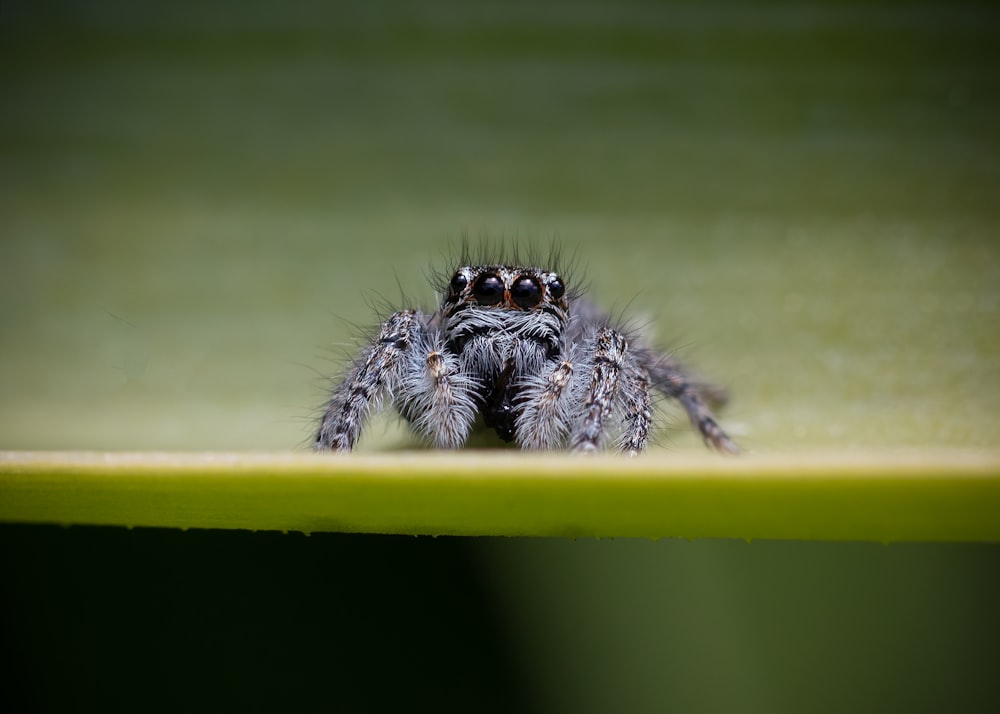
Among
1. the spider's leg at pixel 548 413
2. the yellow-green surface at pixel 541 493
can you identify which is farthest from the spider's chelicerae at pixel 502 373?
the yellow-green surface at pixel 541 493

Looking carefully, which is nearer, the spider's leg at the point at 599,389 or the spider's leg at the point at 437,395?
the spider's leg at the point at 599,389

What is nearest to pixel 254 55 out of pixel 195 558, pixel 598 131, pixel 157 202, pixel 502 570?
pixel 157 202

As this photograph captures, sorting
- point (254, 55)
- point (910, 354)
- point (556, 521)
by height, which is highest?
point (254, 55)

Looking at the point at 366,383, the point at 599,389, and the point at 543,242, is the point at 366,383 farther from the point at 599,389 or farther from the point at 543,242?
the point at 543,242

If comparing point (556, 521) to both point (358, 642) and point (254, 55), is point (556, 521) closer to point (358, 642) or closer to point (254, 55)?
point (358, 642)

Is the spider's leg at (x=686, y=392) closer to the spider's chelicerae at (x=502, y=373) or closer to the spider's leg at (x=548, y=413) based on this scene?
the spider's chelicerae at (x=502, y=373)

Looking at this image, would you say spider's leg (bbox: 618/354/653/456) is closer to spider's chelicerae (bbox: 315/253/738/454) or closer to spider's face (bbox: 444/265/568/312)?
spider's chelicerae (bbox: 315/253/738/454)
